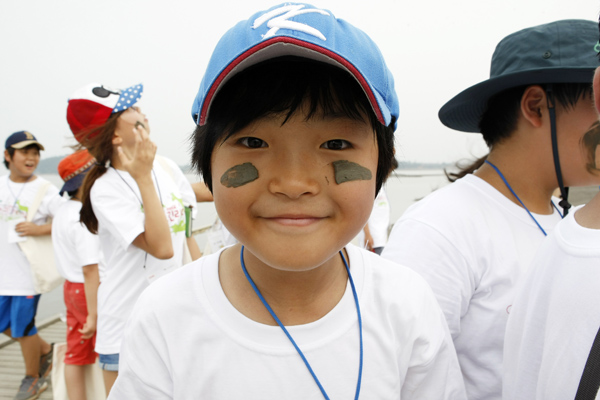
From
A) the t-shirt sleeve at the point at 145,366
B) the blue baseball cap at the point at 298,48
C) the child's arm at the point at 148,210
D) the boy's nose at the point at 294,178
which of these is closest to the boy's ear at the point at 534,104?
the blue baseball cap at the point at 298,48

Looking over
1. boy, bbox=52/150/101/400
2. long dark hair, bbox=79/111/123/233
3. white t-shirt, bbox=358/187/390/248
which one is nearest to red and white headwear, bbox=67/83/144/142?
long dark hair, bbox=79/111/123/233

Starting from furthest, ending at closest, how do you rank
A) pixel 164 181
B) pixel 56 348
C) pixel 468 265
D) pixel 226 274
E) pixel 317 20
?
pixel 56 348
pixel 164 181
pixel 468 265
pixel 226 274
pixel 317 20

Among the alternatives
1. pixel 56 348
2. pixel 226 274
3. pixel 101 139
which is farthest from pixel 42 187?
pixel 226 274

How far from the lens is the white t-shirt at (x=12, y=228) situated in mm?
4020

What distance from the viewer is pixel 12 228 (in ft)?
13.3

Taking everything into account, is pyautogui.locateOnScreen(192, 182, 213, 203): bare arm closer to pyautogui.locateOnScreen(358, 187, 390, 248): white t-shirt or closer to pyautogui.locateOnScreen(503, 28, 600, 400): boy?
pyautogui.locateOnScreen(358, 187, 390, 248): white t-shirt

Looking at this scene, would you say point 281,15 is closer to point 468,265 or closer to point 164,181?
point 468,265

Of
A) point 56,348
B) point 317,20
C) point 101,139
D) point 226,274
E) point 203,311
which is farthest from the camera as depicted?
point 56,348

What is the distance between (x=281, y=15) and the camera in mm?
938

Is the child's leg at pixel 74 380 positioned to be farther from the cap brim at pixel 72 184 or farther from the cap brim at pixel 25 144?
the cap brim at pixel 25 144

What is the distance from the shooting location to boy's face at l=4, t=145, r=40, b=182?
13.9ft

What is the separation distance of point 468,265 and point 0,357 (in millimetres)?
5318

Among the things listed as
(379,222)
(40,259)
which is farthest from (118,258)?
(379,222)

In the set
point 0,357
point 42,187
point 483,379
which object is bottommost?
point 0,357
